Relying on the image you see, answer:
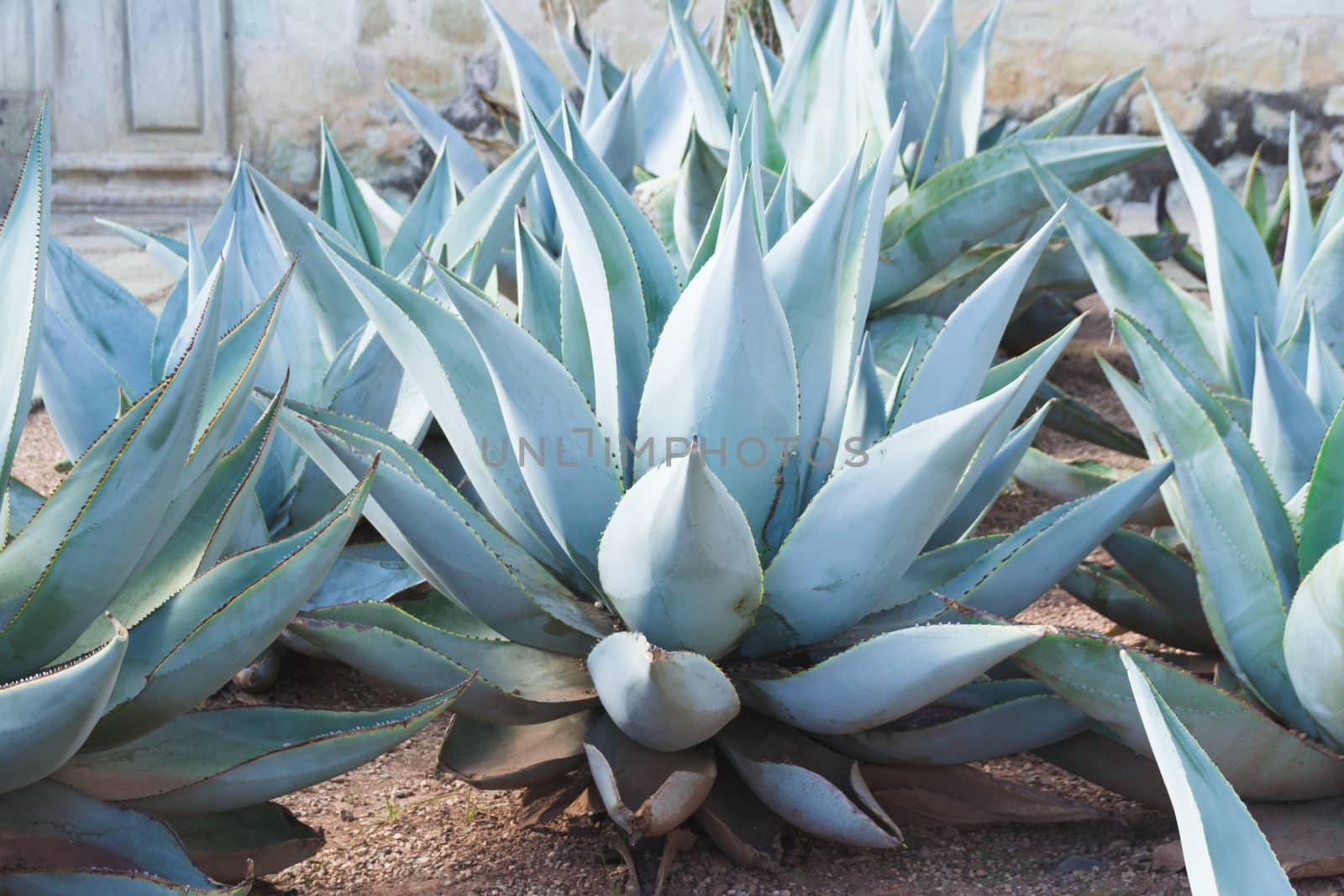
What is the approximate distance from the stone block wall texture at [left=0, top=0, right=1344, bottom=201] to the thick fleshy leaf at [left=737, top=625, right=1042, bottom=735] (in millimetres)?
4368

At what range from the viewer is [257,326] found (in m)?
1.18

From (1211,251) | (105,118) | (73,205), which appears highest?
(1211,251)

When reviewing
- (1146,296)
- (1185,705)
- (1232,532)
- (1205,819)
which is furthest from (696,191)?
(1205,819)

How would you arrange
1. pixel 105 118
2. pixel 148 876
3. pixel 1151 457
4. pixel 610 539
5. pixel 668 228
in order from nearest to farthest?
pixel 148 876
pixel 610 539
pixel 1151 457
pixel 668 228
pixel 105 118

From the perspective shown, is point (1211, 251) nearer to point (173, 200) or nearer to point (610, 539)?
point (610, 539)

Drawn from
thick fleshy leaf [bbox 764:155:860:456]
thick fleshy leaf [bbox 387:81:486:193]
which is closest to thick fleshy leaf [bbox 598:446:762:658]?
thick fleshy leaf [bbox 764:155:860:456]

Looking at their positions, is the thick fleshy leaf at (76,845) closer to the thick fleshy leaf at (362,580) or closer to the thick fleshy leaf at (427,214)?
the thick fleshy leaf at (362,580)

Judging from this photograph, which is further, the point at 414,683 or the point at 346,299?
the point at 346,299

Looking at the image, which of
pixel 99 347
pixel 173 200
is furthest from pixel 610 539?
pixel 173 200

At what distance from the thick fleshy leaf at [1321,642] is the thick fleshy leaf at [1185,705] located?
34 mm

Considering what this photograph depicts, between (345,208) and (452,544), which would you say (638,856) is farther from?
(345,208)

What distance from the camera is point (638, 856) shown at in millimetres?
1221

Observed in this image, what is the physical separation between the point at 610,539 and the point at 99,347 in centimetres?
95

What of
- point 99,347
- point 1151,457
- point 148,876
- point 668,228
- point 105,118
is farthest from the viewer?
point 105,118
